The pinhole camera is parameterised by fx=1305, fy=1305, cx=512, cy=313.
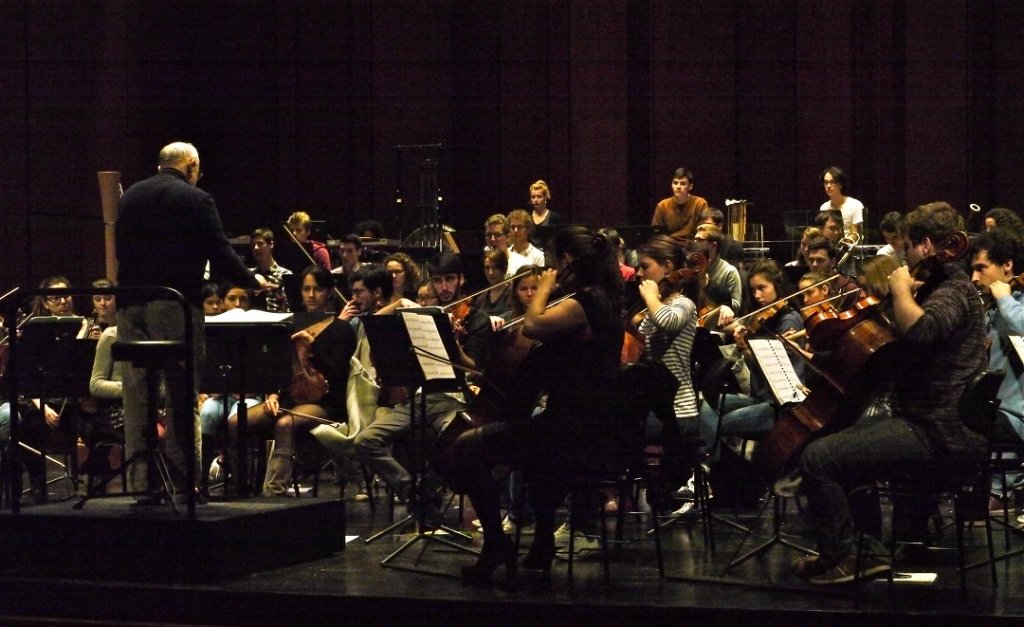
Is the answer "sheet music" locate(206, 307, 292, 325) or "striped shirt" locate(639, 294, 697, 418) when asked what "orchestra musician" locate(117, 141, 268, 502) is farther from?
"striped shirt" locate(639, 294, 697, 418)

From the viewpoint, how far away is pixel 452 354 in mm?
4910

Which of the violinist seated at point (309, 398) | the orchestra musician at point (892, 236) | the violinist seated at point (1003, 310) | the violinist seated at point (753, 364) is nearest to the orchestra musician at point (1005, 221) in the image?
the orchestra musician at point (892, 236)

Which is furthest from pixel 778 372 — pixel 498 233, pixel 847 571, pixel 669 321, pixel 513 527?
pixel 498 233

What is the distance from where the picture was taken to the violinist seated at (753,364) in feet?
19.4

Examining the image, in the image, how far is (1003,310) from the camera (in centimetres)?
532

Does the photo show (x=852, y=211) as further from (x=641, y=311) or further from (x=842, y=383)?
(x=842, y=383)

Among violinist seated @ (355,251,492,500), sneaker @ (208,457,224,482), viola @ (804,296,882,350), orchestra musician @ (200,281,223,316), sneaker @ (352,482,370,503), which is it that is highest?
orchestra musician @ (200,281,223,316)

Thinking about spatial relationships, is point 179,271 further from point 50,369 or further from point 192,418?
point 50,369

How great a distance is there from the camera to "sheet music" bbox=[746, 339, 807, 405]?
203 inches

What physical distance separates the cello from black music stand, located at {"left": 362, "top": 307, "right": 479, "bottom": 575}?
1.20 m

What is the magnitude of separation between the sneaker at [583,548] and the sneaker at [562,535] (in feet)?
0.11

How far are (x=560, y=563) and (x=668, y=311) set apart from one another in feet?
3.96

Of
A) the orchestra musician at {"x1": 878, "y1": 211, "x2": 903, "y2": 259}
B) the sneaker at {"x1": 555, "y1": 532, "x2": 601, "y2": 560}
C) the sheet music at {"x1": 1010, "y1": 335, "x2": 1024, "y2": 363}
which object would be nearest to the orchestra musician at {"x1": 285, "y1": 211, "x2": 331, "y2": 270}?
the orchestra musician at {"x1": 878, "y1": 211, "x2": 903, "y2": 259}

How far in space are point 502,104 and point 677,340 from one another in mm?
6040
